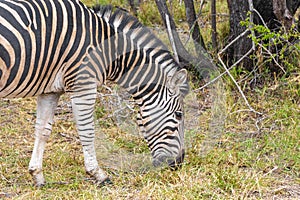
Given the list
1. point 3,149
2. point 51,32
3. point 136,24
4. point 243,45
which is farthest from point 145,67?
point 243,45

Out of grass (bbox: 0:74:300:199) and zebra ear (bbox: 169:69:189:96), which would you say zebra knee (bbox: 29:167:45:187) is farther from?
zebra ear (bbox: 169:69:189:96)

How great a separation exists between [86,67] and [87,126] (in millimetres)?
631

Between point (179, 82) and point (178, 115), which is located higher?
point (179, 82)

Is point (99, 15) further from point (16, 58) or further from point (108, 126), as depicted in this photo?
point (108, 126)

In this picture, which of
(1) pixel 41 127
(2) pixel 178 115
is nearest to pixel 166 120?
(2) pixel 178 115

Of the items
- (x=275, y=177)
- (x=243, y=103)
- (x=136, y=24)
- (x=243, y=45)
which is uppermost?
(x=136, y=24)

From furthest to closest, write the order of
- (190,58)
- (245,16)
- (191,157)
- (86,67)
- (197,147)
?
(190,58) → (245,16) → (197,147) → (191,157) → (86,67)

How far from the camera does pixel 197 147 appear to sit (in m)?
6.67

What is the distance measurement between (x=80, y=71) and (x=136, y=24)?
816 mm

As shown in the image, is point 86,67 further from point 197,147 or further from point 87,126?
point 197,147

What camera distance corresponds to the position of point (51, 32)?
5.36 meters

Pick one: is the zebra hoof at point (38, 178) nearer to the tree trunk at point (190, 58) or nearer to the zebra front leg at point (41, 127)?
the zebra front leg at point (41, 127)

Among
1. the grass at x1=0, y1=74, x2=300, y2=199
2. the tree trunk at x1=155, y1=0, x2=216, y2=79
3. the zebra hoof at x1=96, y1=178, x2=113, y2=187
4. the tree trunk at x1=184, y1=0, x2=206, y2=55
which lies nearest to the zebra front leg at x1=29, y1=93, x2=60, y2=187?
the grass at x1=0, y1=74, x2=300, y2=199

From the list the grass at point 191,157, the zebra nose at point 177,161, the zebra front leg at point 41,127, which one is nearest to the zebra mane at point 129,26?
the zebra front leg at point 41,127
